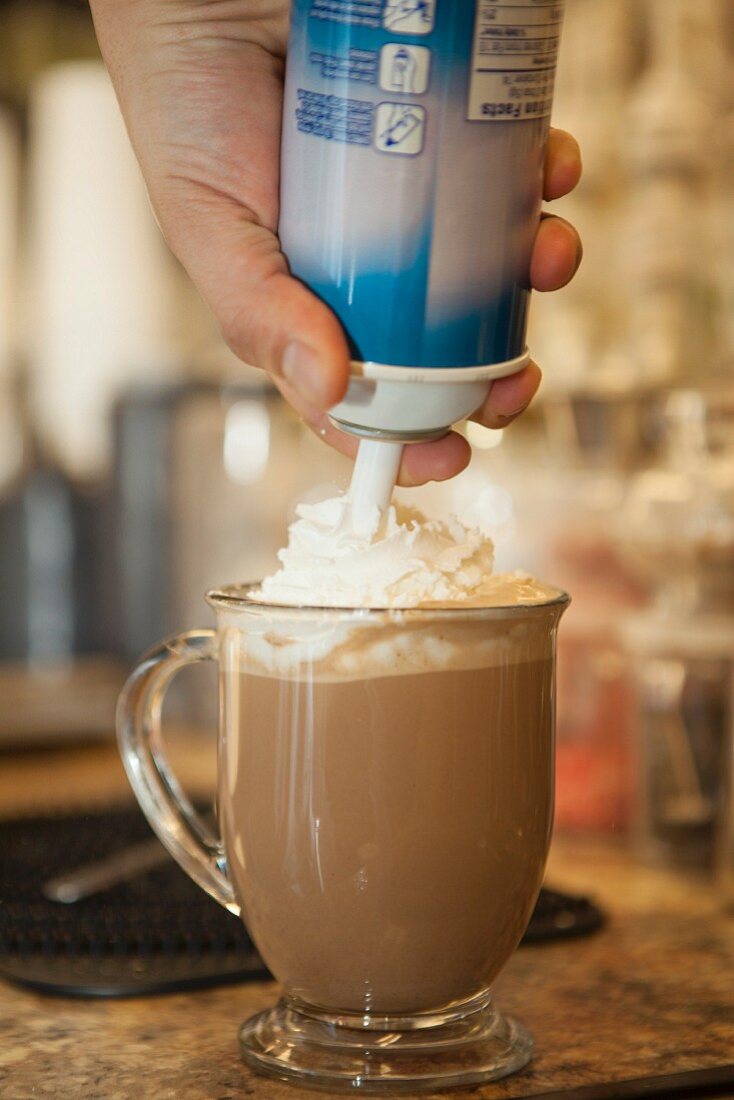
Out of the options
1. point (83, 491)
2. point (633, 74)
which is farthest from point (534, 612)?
point (83, 491)

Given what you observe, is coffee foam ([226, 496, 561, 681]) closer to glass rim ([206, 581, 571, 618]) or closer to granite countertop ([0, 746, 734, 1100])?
glass rim ([206, 581, 571, 618])

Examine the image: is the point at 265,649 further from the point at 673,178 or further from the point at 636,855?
the point at 673,178

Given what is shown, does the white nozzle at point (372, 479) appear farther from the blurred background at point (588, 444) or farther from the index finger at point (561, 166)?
the blurred background at point (588, 444)

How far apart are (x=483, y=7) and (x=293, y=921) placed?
1.35 feet

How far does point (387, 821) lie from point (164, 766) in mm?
176

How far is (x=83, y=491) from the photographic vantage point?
8.38 feet

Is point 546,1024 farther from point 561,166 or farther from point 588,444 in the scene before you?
point 588,444

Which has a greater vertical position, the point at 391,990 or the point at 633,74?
the point at 633,74

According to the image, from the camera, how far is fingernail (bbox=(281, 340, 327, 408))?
589mm

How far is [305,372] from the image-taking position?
60 cm

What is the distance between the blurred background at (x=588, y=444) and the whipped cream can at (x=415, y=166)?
51cm

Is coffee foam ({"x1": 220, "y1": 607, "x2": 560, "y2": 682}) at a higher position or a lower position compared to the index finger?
lower

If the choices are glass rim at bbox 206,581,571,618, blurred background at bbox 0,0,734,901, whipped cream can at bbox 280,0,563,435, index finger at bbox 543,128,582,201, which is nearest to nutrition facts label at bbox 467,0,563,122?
whipped cream can at bbox 280,0,563,435

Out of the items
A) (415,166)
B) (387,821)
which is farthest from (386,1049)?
(415,166)
